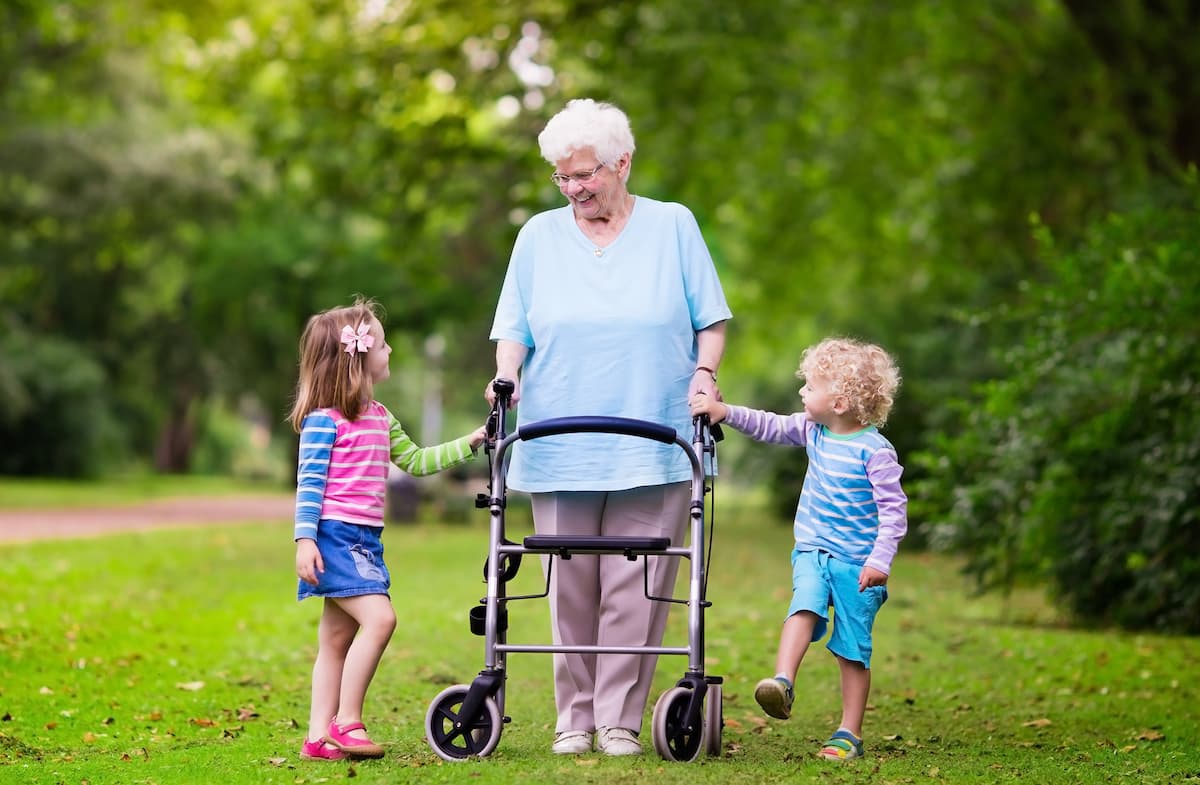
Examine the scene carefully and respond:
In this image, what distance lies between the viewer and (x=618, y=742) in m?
5.00

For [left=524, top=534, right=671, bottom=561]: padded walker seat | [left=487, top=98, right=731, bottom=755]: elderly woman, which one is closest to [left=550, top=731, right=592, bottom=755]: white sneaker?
[left=487, top=98, right=731, bottom=755]: elderly woman

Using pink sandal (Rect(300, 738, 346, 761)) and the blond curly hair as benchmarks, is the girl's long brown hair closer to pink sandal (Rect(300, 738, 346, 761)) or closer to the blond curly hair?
pink sandal (Rect(300, 738, 346, 761))

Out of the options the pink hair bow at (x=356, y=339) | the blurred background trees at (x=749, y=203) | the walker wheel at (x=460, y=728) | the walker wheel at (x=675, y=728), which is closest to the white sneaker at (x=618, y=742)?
the walker wheel at (x=675, y=728)

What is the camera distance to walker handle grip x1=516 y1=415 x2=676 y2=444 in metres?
4.80

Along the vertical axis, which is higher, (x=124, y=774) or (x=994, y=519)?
(x=994, y=519)

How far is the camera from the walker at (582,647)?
4785mm

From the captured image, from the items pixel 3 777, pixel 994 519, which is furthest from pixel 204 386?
pixel 3 777

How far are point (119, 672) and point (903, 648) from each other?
4.49 m

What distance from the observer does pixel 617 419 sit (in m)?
4.80

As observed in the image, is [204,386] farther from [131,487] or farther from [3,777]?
[3,777]

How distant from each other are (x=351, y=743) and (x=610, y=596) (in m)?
0.97

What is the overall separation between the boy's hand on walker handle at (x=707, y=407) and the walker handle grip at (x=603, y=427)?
156 millimetres

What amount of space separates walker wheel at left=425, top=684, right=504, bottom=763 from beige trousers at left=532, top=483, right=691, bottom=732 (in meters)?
0.36

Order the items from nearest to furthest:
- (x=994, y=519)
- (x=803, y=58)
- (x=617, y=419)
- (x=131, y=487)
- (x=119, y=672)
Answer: (x=617, y=419) < (x=119, y=672) < (x=994, y=519) < (x=803, y=58) < (x=131, y=487)
